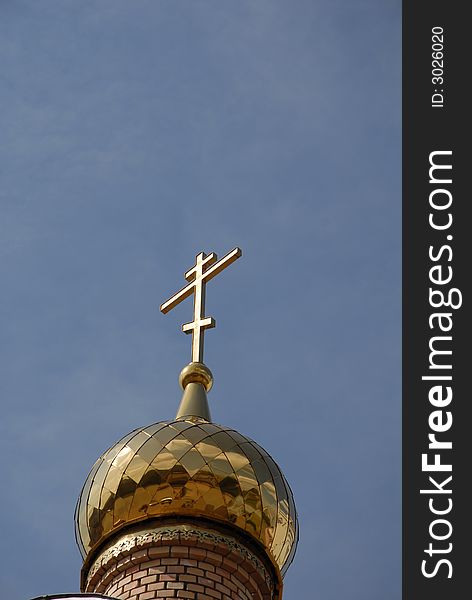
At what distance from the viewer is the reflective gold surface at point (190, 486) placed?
13547 mm

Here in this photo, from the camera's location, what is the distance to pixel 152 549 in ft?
43.9

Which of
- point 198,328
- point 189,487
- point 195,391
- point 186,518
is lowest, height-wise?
point 186,518

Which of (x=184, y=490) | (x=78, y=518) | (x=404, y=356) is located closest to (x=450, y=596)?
(x=404, y=356)

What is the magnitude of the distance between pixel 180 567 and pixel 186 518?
481 millimetres

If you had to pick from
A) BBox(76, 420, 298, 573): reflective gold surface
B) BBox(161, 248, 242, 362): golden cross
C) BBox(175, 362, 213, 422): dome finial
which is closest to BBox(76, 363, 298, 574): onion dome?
BBox(76, 420, 298, 573): reflective gold surface

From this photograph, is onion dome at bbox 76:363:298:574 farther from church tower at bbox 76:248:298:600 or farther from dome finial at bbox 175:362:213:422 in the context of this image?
dome finial at bbox 175:362:213:422

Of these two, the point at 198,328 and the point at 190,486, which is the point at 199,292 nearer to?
the point at 198,328

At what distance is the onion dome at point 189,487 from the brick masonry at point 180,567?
18cm

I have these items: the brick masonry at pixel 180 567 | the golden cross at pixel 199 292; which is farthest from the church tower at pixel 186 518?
the golden cross at pixel 199 292

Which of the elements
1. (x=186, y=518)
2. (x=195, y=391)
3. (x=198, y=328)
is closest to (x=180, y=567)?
(x=186, y=518)

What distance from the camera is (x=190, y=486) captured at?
1353 centimetres

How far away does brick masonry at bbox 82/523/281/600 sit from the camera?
13.1 metres

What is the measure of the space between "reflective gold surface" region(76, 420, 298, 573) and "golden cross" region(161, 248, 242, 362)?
1.96 metres

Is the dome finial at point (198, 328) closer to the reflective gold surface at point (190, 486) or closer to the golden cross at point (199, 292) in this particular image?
the golden cross at point (199, 292)
